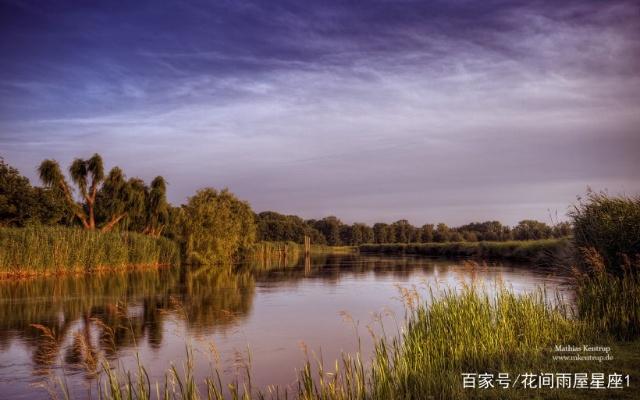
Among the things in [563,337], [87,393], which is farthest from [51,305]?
[563,337]

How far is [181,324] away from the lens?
15.5 m

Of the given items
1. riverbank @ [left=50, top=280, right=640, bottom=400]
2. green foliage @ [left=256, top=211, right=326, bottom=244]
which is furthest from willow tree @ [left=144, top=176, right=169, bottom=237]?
green foliage @ [left=256, top=211, right=326, bottom=244]

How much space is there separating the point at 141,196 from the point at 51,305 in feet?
103

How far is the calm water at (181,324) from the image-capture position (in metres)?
10.1

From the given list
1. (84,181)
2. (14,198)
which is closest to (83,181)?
(84,181)

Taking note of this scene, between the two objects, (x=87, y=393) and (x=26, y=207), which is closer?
(x=87, y=393)

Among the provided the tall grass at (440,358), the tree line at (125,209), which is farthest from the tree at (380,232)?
the tall grass at (440,358)

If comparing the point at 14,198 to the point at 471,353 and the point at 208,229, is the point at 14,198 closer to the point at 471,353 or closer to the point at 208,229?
the point at 208,229

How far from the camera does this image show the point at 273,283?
2906 cm

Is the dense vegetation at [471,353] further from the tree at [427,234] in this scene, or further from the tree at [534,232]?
the tree at [427,234]

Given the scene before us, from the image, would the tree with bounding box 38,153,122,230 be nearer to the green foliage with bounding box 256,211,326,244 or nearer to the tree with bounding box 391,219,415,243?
the green foliage with bounding box 256,211,326,244

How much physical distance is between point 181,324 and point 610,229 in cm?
1251

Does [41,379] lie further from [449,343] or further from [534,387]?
[534,387]

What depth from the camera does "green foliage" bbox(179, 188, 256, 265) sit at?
155ft
